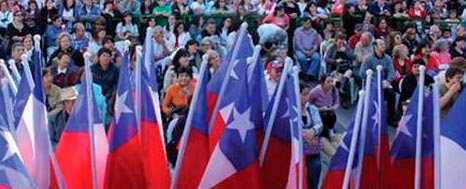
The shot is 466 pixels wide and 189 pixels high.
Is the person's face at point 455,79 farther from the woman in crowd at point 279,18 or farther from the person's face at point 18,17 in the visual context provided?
the person's face at point 18,17

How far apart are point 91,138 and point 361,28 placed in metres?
11.9

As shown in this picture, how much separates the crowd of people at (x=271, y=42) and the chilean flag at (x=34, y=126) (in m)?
2.20

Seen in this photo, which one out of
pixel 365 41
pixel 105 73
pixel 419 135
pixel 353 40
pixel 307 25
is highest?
pixel 419 135

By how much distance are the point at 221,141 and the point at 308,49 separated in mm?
10152

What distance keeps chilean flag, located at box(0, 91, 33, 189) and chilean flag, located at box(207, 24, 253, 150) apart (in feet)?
4.26

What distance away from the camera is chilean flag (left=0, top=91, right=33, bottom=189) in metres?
6.05

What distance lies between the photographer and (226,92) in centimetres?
676

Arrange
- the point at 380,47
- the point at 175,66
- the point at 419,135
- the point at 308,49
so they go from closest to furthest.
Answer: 1. the point at 419,135
2. the point at 175,66
3. the point at 380,47
4. the point at 308,49

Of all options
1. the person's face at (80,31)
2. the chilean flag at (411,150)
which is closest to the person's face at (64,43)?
the person's face at (80,31)

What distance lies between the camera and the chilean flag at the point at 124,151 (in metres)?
6.72

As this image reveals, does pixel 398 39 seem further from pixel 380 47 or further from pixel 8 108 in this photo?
pixel 8 108

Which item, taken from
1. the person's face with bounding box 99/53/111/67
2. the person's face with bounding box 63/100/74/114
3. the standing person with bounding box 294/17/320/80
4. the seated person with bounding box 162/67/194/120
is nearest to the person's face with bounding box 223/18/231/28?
the standing person with bounding box 294/17/320/80

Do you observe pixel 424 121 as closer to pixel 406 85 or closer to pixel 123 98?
pixel 123 98

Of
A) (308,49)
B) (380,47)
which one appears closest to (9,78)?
(380,47)
